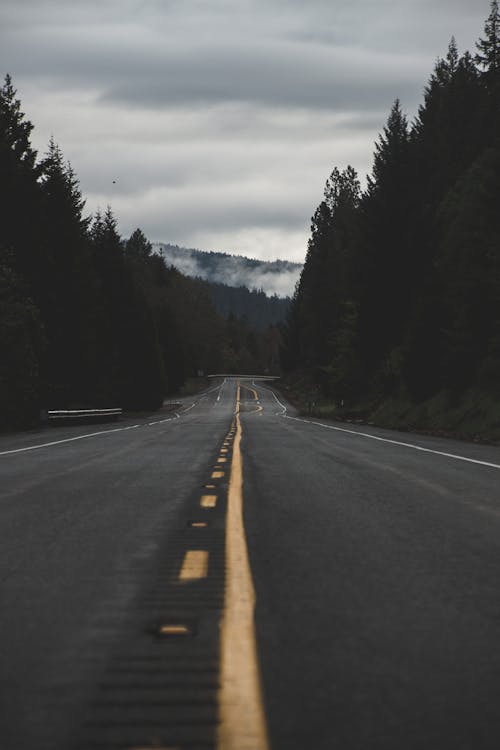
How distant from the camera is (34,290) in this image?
4162cm

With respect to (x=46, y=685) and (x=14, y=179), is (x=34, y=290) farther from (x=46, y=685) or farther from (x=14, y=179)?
(x=46, y=685)

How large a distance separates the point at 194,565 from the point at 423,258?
49933 millimetres

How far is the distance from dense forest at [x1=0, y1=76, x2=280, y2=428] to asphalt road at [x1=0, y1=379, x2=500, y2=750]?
23.0m

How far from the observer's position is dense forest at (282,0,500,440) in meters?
32.2

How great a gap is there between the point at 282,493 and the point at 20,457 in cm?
699

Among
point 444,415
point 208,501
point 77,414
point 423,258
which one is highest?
point 423,258

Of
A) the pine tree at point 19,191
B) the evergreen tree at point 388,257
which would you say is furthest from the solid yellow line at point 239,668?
the evergreen tree at point 388,257

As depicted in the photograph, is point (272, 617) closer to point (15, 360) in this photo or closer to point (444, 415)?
point (15, 360)

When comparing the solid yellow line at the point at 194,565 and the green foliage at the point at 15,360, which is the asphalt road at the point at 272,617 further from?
the green foliage at the point at 15,360

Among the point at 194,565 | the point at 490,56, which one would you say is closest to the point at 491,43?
the point at 490,56

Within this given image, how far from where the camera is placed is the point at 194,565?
540 cm

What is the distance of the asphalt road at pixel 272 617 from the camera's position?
2828mm

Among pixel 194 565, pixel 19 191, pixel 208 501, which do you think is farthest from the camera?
pixel 19 191

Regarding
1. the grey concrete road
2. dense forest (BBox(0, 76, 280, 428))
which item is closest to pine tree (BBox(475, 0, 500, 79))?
dense forest (BBox(0, 76, 280, 428))
